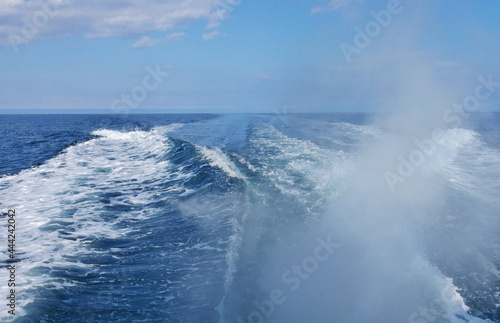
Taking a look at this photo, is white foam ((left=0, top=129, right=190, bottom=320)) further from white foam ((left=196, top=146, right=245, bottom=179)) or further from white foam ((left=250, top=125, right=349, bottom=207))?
white foam ((left=250, top=125, right=349, bottom=207))

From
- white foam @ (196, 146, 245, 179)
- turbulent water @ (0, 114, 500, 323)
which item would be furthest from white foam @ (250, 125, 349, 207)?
white foam @ (196, 146, 245, 179)

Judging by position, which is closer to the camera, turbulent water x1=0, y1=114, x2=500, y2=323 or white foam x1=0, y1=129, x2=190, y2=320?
turbulent water x1=0, y1=114, x2=500, y2=323

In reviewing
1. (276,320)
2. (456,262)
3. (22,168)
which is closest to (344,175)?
(456,262)

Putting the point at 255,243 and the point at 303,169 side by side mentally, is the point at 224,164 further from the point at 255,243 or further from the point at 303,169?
the point at 255,243

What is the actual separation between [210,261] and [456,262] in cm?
567

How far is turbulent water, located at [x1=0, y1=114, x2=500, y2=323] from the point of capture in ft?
19.5

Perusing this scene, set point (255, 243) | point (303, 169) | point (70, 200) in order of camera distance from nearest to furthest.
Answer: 1. point (255, 243)
2. point (70, 200)
3. point (303, 169)

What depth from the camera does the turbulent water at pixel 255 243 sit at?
19.5 feet

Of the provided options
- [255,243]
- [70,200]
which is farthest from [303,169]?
[70,200]

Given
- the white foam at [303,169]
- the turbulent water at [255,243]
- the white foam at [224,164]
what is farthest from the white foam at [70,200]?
the white foam at [303,169]

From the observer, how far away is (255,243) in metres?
8.37

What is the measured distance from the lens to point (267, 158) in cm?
1858

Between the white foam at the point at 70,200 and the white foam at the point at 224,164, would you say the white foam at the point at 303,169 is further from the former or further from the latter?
the white foam at the point at 70,200

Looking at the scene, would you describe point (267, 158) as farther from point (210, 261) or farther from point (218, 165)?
point (210, 261)
